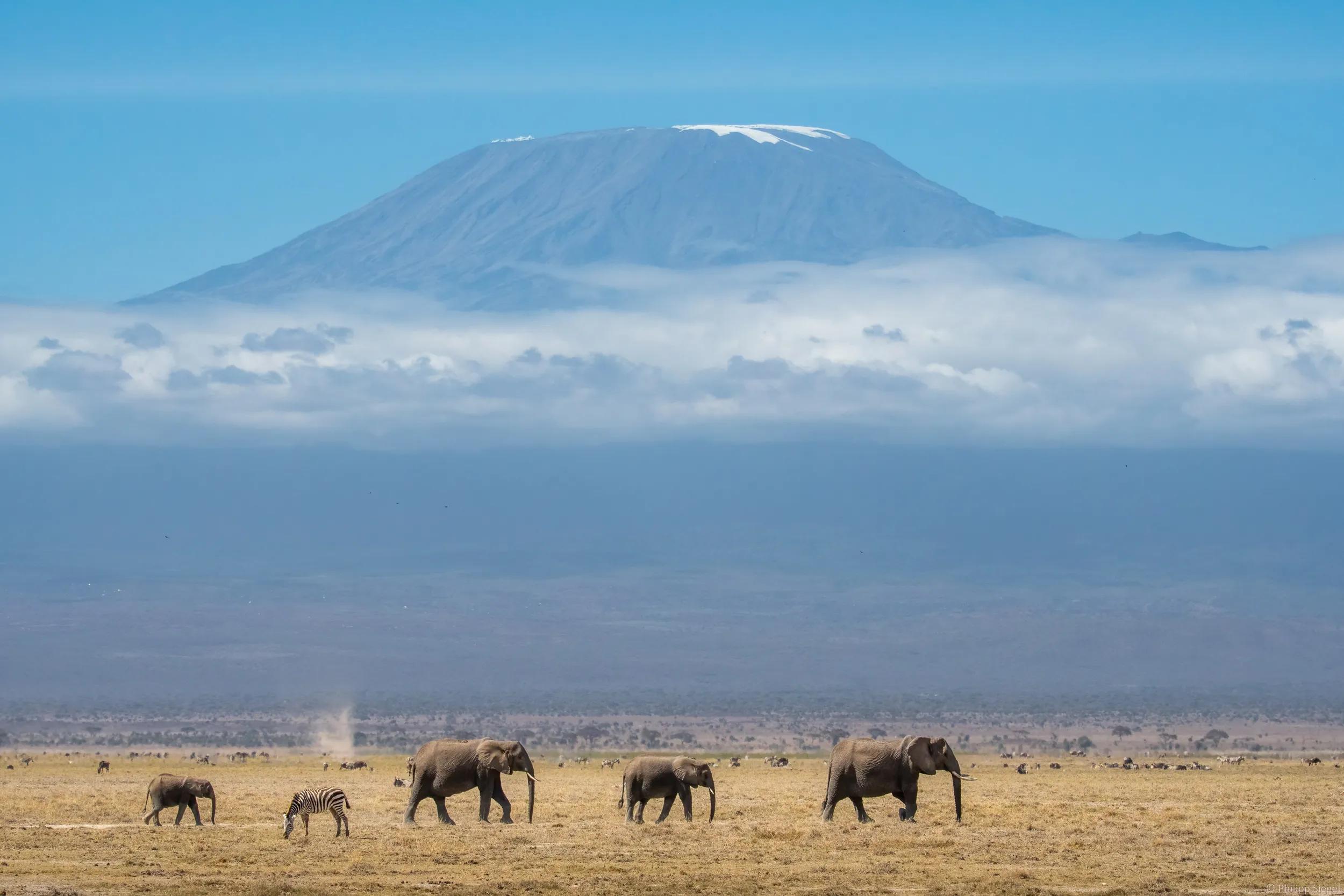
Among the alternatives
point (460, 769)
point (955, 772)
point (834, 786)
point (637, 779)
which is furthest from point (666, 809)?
point (955, 772)

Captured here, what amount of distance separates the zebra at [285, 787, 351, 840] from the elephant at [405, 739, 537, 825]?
145 cm

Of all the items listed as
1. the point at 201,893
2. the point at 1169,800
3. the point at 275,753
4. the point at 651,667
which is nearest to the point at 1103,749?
the point at 275,753

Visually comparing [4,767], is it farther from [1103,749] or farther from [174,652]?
[174,652]

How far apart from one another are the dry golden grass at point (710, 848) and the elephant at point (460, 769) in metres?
0.57

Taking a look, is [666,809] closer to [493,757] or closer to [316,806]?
[493,757]

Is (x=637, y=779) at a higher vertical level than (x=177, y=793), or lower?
higher

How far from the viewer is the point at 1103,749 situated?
85.5 metres

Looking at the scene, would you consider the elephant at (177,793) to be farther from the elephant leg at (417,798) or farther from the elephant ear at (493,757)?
the elephant ear at (493,757)

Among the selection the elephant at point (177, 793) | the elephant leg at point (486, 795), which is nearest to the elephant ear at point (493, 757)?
the elephant leg at point (486, 795)

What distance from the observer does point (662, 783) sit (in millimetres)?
36281

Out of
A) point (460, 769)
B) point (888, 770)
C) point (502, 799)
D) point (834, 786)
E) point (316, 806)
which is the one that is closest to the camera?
point (316, 806)

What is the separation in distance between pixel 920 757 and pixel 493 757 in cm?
756

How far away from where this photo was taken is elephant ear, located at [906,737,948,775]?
115 feet

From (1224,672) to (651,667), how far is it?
46063 millimetres
